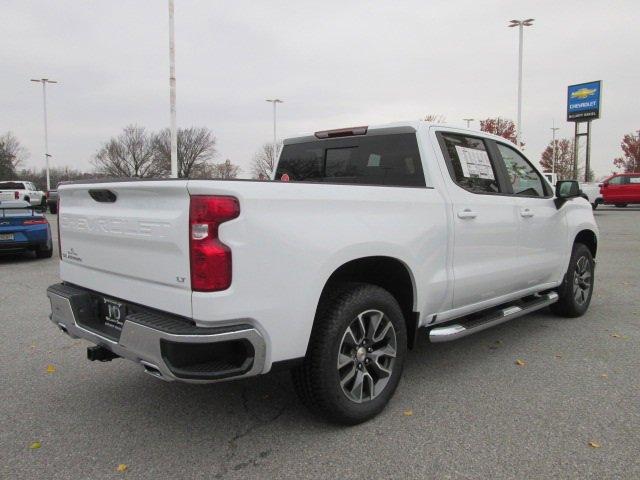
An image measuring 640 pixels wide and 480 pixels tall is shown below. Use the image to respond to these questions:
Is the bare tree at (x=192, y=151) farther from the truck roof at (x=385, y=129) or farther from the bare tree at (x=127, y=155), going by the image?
the truck roof at (x=385, y=129)

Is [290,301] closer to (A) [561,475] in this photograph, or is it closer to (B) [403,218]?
(B) [403,218]

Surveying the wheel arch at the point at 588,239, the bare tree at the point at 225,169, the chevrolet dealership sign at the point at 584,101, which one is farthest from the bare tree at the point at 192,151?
the wheel arch at the point at 588,239

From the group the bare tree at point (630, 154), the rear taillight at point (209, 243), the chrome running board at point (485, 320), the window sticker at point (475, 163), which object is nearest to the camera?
the rear taillight at point (209, 243)

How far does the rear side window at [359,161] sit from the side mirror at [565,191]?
1.92 m

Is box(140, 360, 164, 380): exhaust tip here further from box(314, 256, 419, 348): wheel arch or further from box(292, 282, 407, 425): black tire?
box(314, 256, 419, 348): wheel arch

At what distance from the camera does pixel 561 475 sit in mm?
2557

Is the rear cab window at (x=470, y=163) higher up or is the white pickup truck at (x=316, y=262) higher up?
the rear cab window at (x=470, y=163)

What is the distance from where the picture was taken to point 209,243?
2412mm

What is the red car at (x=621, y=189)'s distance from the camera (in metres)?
27.4

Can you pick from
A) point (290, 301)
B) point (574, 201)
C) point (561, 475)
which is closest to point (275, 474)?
point (290, 301)

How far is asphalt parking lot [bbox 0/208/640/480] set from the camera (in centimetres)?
267

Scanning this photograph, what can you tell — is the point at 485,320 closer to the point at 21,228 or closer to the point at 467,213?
the point at 467,213

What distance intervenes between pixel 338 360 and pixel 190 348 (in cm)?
87

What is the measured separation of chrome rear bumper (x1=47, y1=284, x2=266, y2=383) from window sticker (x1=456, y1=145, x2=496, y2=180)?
7.45ft
